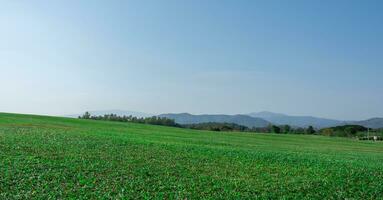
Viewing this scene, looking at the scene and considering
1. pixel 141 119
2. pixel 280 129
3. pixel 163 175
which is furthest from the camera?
pixel 141 119

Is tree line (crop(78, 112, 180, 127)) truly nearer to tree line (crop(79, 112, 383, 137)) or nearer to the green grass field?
tree line (crop(79, 112, 383, 137))

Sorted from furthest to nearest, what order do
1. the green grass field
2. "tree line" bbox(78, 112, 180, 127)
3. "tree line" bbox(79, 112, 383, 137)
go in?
"tree line" bbox(78, 112, 180, 127)
"tree line" bbox(79, 112, 383, 137)
the green grass field

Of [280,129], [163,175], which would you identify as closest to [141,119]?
[280,129]

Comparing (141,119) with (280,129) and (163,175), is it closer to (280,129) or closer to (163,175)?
(280,129)

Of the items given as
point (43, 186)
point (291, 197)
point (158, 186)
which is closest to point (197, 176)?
point (158, 186)

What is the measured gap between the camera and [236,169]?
19.3 meters

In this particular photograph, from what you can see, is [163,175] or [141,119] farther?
[141,119]

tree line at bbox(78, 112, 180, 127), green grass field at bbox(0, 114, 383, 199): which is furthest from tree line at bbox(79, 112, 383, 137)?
green grass field at bbox(0, 114, 383, 199)

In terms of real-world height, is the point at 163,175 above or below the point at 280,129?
below

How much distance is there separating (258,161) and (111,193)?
1054 cm

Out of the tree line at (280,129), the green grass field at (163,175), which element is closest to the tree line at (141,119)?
the tree line at (280,129)

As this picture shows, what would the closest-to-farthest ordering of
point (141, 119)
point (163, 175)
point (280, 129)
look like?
point (163, 175) < point (280, 129) < point (141, 119)

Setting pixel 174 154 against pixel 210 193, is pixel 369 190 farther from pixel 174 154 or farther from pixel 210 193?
pixel 174 154

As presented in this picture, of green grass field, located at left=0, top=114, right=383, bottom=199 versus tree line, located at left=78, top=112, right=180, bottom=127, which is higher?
tree line, located at left=78, top=112, right=180, bottom=127
